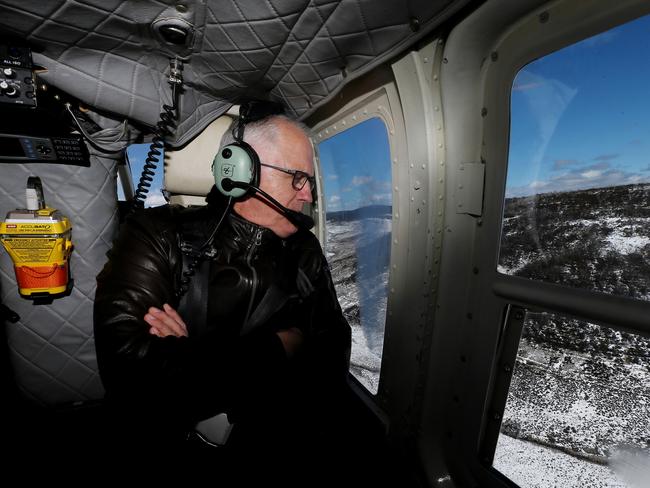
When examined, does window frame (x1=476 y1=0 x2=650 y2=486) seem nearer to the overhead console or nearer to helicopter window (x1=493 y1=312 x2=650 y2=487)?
helicopter window (x1=493 y1=312 x2=650 y2=487)

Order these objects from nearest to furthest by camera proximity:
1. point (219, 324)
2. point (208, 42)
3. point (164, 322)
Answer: point (164, 322) < point (208, 42) < point (219, 324)

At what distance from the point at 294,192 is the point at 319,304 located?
620 millimetres

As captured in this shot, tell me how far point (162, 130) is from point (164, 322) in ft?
3.66

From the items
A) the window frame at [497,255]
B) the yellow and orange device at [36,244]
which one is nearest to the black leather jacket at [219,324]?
the yellow and orange device at [36,244]

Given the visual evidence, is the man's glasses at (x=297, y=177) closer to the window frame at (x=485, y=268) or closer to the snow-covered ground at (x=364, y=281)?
the snow-covered ground at (x=364, y=281)

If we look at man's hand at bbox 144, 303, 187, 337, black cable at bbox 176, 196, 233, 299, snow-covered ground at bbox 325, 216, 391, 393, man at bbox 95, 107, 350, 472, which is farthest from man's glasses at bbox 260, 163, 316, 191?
man's hand at bbox 144, 303, 187, 337

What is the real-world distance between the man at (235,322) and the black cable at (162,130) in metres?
0.33

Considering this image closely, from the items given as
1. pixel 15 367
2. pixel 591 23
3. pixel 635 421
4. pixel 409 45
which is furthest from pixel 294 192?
pixel 15 367

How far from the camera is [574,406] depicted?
1131 millimetres

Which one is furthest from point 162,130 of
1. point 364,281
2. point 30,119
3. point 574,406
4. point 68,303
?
point 574,406

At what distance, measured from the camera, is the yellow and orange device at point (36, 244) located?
60.9 inches

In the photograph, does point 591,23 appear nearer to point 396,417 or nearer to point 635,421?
point 635,421

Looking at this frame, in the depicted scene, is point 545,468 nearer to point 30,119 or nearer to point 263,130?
point 263,130

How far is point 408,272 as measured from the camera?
1593 millimetres
